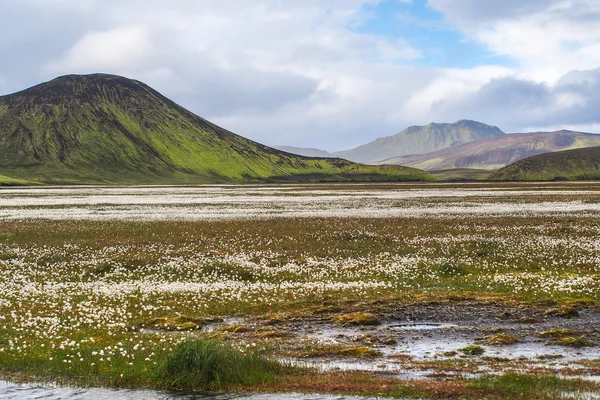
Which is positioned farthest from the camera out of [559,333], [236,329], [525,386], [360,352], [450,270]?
[450,270]

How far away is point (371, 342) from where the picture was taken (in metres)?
16.4

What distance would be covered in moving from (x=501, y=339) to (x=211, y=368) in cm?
867

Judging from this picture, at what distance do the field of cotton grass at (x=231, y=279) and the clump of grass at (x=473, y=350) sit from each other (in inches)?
118

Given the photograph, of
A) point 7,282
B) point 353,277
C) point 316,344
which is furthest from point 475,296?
point 7,282

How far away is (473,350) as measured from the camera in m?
15.2

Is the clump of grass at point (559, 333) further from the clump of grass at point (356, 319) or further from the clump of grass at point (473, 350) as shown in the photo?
the clump of grass at point (356, 319)

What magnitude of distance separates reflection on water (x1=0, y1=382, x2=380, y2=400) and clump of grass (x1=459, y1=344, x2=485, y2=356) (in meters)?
4.77

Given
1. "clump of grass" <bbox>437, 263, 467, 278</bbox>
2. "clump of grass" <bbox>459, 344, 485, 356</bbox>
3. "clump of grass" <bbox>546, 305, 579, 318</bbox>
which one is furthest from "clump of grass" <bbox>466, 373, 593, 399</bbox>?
"clump of grass" <bbox>437, 263, 467, 278</bbox>

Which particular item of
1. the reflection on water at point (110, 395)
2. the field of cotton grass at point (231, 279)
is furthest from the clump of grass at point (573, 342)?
the reflection on water at point (110, 395)

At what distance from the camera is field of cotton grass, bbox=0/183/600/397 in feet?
52.4

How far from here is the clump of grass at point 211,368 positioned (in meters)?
13.3

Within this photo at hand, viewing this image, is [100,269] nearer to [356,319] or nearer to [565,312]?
[356,319]

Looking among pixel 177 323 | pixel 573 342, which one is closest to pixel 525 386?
pixel 573 342

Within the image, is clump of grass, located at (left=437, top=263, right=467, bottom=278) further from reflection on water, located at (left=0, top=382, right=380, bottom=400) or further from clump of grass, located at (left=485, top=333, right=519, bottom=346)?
reflection on water, located at (left=0, top=382, right=380, bottom=400)
